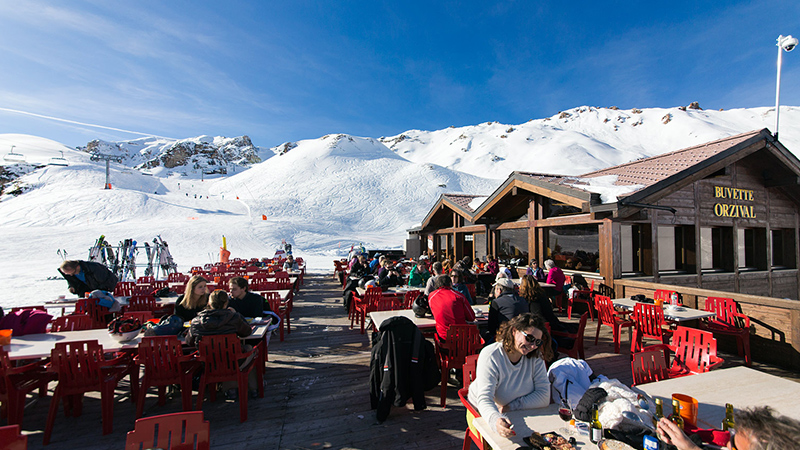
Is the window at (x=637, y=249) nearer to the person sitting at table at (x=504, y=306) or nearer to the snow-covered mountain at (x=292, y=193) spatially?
the person sitting at table at (x=504, y=306)

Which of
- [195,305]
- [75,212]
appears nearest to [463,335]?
[195,305]

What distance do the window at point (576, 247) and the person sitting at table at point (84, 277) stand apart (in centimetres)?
1039

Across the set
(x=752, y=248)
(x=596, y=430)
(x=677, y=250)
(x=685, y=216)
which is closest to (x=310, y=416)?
(x=596, y=430)

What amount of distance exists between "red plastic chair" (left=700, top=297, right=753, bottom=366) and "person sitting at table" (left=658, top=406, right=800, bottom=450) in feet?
14.7

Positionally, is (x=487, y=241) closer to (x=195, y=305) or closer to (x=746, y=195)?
(x=746, y=195)

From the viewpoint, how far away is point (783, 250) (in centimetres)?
986

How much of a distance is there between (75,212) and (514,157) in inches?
3715

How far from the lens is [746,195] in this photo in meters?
8.80

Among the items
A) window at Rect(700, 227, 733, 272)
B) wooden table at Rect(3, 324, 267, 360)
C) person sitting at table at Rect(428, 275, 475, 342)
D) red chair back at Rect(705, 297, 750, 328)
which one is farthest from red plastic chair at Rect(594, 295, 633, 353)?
window at Rect(700, 227, 733, 272)

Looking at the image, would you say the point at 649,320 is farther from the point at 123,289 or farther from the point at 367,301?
the point at 123,289

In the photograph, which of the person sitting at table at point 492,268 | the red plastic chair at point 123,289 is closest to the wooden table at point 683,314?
the person sitting at table at point 492,268

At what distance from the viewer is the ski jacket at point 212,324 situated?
3373 mm

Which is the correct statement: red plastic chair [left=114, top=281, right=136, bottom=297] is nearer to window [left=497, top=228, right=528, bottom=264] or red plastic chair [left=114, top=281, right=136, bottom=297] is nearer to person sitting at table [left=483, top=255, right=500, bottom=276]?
person sitting at table [left=483, top=255, right=500, bottom=276]

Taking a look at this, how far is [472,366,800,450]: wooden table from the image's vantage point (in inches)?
75.2
